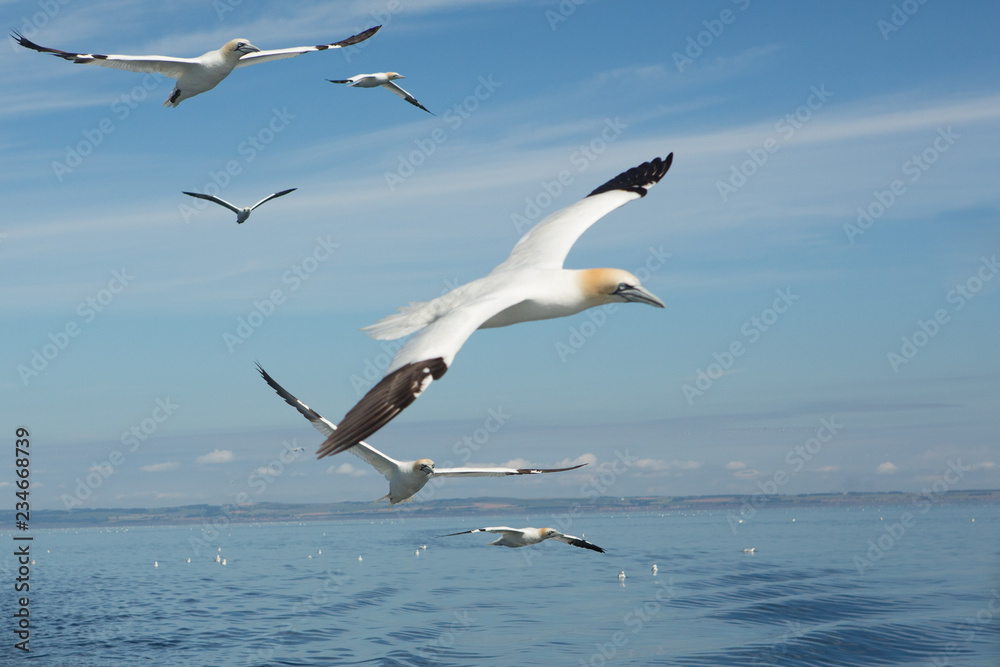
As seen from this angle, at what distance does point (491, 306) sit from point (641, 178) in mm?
7404

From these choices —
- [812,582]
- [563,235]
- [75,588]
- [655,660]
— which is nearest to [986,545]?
[812,582]

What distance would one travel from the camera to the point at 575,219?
14.7 meters

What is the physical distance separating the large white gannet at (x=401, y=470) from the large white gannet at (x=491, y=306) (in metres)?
8.39

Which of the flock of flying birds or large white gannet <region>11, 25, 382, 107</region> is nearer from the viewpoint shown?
the flock of flying birds

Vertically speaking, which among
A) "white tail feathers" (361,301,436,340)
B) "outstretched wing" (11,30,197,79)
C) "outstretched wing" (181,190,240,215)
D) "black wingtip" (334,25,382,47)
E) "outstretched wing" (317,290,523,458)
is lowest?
"outstretched wing" (317,290,523,458)

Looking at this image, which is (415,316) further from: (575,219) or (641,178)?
(641,178)

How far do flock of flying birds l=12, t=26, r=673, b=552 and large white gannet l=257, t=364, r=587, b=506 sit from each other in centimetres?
350

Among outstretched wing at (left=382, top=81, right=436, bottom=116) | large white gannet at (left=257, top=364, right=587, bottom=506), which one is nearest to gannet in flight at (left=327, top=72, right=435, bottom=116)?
outstretched wing at (left=382, top=81, right=436, bottom=116)

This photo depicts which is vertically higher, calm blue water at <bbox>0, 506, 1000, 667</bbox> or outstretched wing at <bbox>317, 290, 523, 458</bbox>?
outstretched wing at <bbox>317, 290, 523, 458</bbox>

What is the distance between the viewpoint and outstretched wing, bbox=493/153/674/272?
13336 mm

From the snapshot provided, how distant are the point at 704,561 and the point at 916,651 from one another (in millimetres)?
45628

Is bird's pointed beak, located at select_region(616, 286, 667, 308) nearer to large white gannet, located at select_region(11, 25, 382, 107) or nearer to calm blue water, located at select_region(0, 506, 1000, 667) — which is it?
Result: large white gannet, located at select_region(11, 25, 382, 107)

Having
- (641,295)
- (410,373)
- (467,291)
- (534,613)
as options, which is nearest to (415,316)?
(467,291)

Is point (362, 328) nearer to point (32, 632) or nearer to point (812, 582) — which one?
point (32, 632)
